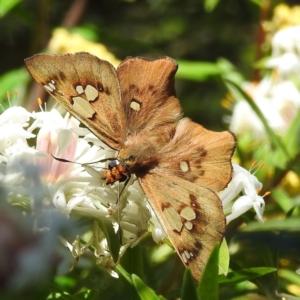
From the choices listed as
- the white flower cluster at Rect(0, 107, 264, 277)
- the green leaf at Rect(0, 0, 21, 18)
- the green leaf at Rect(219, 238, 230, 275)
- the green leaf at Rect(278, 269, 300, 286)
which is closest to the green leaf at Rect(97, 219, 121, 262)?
the white flower cluster at Rect(0, 107, 264, 277)

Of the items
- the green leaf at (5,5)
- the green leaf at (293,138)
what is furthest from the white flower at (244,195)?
the green leaf at (5,5)

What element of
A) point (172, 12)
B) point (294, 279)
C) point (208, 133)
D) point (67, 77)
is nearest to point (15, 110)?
point (67, 77)

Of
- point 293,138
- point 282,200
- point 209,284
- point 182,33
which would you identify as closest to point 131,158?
point 209,284

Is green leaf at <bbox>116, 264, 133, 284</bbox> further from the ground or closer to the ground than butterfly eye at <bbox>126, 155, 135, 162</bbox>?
closer to the ground

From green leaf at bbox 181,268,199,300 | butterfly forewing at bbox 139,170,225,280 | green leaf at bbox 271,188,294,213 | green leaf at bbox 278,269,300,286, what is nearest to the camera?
green leaf at bbox 181,268,199,300

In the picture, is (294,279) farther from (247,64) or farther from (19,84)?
(247,64)

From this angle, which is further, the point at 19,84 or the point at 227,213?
the point at 19,84

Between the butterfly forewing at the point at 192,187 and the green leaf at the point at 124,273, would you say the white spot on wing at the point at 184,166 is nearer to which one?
the butterfly forewing at the point at 192,187

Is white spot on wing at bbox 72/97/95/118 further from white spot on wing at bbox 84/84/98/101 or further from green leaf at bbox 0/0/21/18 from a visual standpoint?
green leaf at bbox 0/0/21/18
